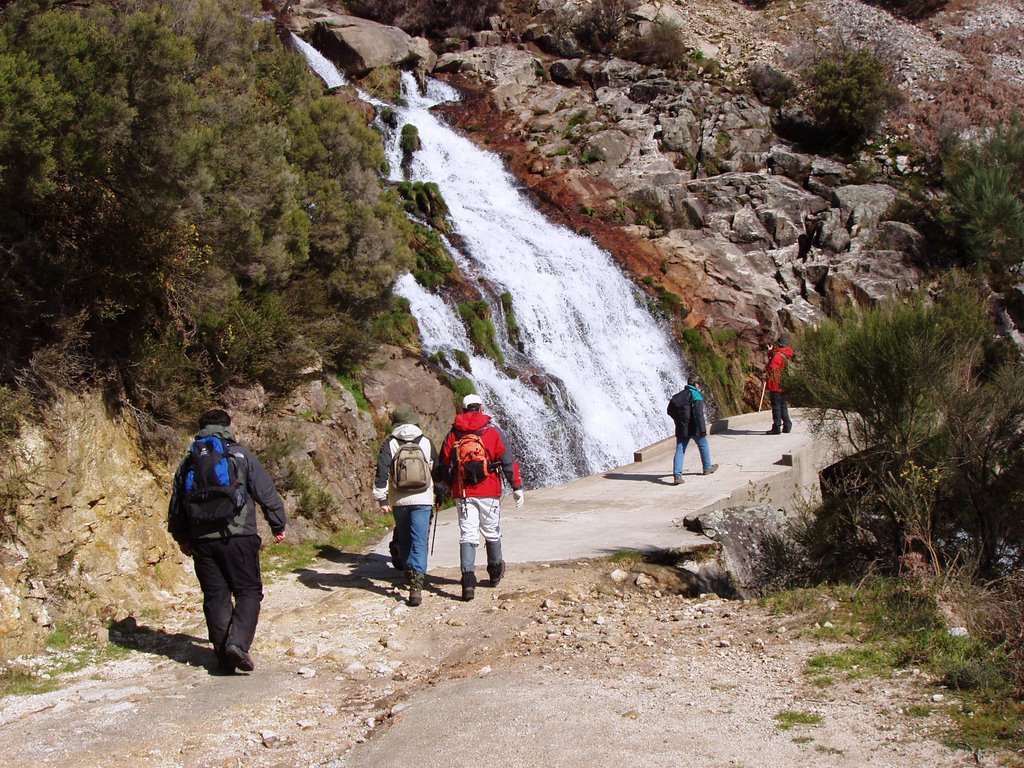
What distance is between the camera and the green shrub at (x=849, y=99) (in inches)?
1217

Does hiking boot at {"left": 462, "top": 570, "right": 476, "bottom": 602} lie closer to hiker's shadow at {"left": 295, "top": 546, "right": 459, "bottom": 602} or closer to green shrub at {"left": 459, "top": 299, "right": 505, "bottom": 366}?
hiker's shadow at {"left": 295, "top": 546, "right": 459, "bottom": 602}

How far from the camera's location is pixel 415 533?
24.2 feet

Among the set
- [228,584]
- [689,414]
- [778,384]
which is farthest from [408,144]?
[228,584]

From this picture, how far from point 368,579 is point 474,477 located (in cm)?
151

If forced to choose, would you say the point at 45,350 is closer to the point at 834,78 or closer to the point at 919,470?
the point at 919,470

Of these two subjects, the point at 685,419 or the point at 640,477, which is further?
the point at 640,477

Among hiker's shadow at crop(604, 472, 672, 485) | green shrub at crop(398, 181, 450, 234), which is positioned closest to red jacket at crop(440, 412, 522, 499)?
hiker's shadow at crop(604, 472, 672, 485)

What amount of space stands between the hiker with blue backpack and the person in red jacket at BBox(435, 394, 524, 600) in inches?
73.9

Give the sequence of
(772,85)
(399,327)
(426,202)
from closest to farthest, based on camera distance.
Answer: (399,327) → (426,202) → (772,85)

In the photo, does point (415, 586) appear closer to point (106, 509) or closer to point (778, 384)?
point (106, 509)

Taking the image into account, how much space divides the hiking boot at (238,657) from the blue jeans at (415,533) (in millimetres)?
1854

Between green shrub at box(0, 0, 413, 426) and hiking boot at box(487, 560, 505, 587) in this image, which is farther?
hiking boot at box(487, 560, 505, 587)

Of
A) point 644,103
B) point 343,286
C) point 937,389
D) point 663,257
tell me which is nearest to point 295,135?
point 343,286

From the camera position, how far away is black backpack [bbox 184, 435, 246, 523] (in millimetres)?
5738
